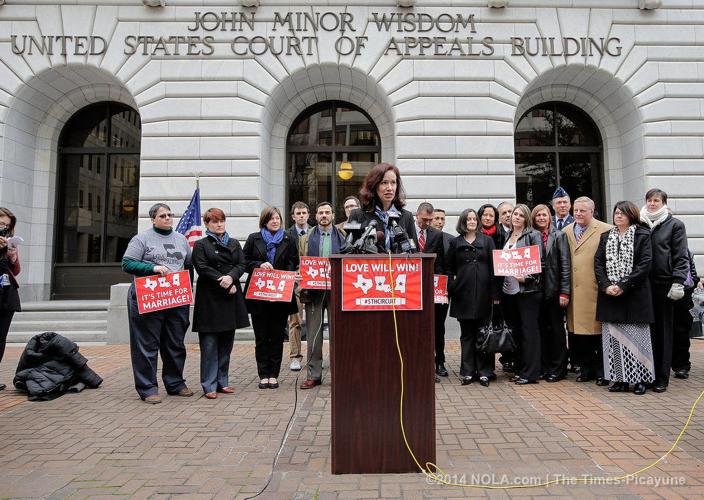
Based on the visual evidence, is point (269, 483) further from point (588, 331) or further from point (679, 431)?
point (588, 331)

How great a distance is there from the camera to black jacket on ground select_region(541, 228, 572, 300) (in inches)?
250

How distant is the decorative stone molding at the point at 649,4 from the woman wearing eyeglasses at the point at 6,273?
549 inches

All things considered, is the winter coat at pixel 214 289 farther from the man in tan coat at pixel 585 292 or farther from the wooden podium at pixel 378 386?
the man in tan coat at pixel 585 292

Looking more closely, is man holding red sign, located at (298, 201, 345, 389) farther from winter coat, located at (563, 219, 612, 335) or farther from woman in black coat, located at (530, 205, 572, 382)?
winter coat, located at (563, 219, 612, 335)

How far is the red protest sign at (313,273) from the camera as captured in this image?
622 centimetres

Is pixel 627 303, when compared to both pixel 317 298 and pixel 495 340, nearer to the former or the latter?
pixel 495 340

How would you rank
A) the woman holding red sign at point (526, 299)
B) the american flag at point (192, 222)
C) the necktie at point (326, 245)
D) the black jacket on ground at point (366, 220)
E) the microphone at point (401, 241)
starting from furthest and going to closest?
1. the american flag at point (192, 222)
2. the necktie at point (326, 245)
3. the woman holding red sign at point (526, 299)
4. the black jacket on ground at point (366, 220)
5. the microphone at point (401, 241)

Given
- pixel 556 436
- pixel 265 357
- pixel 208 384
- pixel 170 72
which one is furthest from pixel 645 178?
pixel 170 72

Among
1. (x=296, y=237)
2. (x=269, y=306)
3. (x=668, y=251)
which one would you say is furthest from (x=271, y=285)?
(x=668, y=251)

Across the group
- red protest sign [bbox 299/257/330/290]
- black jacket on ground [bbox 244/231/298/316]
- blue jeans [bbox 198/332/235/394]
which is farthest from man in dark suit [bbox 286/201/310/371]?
blue jeans [bbox 198/332/235/394]

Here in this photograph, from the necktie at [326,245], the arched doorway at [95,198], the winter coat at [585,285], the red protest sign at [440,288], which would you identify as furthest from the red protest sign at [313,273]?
the arched doorway at [95,198]

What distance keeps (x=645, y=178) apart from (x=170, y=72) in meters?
11.8

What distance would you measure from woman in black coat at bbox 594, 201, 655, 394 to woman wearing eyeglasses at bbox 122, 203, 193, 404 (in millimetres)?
5377

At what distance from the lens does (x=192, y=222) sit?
10.5 meters
